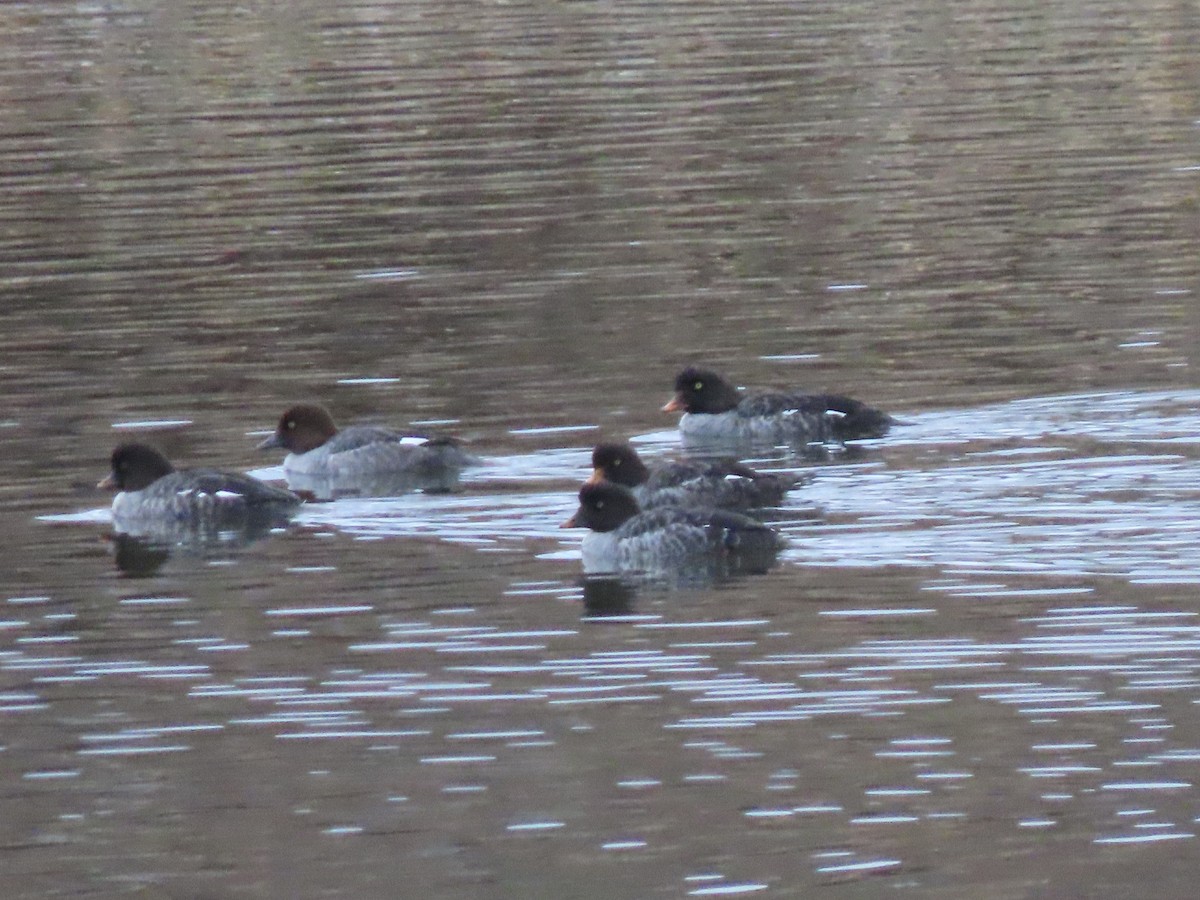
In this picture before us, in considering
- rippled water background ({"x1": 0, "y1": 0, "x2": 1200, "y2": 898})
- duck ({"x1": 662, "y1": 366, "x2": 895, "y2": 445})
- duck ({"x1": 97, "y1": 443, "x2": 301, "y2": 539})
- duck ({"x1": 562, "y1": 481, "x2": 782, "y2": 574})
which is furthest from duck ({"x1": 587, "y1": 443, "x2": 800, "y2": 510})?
duck ({"x1": 97, "y1": 443, "x2": 301, "y2": 539})

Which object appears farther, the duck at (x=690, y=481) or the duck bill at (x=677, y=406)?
the duck bill at (x=677, y=406)

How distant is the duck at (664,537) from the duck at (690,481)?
794 mm

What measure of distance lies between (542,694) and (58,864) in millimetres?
2936

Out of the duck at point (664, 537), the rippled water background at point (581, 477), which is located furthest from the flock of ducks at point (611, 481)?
the rippled water background at point (581, 477)

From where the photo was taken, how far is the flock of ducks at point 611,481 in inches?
634

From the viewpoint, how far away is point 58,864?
11.0 m

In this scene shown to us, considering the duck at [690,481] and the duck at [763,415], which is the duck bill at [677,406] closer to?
the duck at [763,415]

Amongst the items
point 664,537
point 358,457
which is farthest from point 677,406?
point 664,537

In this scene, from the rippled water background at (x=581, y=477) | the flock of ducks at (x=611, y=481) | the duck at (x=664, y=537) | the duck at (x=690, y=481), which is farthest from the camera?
the duck at (x=690, y=481)

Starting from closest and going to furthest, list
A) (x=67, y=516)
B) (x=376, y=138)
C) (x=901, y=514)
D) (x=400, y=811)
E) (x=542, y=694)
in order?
(x=400, y=811) → (x=542, y=694) → (x=901, y=514) → (x=67, y=516) → (x=376, y=138)

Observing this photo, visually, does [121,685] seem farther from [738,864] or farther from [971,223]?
[971,223]

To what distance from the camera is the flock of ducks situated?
16.1 meters

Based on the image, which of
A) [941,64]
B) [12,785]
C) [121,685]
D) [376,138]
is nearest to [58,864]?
[12,785]

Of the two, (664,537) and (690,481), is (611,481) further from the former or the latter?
(664,537)
